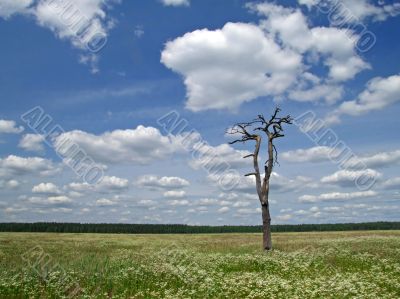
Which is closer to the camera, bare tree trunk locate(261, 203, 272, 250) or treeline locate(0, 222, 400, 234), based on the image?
bare tree trunk locate(261, 203, 272, 250)

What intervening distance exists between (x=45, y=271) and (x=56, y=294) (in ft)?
10.8

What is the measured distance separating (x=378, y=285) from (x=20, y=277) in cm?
1295

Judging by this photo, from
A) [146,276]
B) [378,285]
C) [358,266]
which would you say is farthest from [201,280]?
[358,266]

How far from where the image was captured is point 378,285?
47.4ft

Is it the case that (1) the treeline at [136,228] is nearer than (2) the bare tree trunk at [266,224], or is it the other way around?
(2) the bare tree trunk at [266,224]

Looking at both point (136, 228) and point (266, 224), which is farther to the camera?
point (136, 228)

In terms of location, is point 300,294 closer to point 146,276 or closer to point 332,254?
point 146,276

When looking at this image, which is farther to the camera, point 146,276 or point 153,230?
point 153,230

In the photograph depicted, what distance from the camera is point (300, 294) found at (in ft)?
41.1

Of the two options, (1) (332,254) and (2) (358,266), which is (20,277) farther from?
(1) (332,254)

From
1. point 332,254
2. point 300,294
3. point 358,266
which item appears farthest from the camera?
point 332,254

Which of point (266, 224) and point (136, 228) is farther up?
point (136, 228)

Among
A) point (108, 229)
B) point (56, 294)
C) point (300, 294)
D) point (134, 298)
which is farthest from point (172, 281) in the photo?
point (108, 229)

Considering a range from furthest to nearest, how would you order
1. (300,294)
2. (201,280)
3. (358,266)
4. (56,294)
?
(358,266) → (201,280) → (56,294) → (300,294)
